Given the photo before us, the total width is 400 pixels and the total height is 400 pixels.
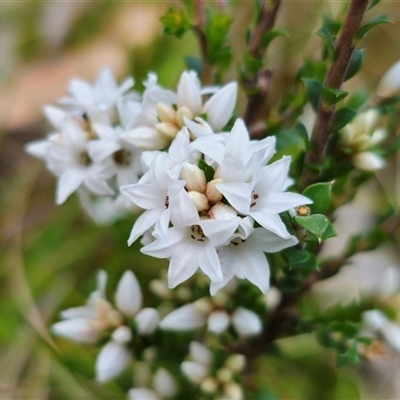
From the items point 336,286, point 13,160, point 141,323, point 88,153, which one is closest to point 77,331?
point 141,323

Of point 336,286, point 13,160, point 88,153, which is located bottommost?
point 336,286

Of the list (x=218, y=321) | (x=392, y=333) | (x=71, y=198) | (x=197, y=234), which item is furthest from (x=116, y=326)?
(x=71, y=198)

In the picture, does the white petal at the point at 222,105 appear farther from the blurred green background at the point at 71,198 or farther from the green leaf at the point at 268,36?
the blurred green background at the point at 71,198

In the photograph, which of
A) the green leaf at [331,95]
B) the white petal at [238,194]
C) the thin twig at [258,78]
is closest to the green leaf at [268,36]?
the thin twig at [258,78]

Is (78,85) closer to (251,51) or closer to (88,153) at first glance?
(88,153)

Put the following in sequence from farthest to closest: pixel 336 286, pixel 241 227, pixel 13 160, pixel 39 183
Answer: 1. pixel 13 160
2. pixel 39 183
3. pixel 336 286
4. pixel 241 227

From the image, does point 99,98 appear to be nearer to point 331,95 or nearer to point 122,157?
point 122,157

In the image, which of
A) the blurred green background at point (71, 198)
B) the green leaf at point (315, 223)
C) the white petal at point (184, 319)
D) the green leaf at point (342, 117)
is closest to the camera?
the green leaf at point (315, 223)
